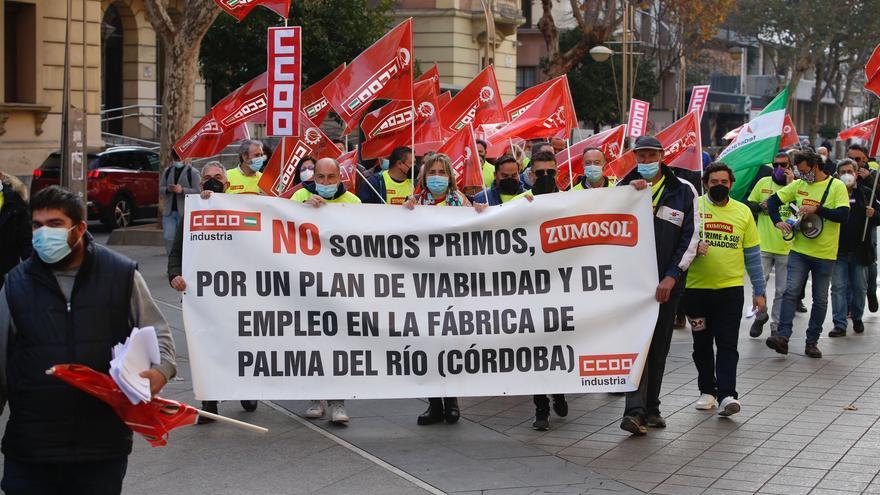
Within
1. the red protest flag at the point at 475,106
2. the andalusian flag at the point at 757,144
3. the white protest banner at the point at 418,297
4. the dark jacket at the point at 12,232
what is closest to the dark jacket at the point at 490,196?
the white protest banner at the point at 418,297

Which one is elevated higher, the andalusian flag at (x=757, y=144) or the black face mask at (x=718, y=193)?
the andalusian flag at (x=757, y=144)

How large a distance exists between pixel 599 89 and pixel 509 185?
42.2m

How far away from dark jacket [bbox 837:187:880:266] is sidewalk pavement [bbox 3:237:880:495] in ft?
8.52

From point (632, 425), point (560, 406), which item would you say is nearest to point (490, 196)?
point (560, 406)

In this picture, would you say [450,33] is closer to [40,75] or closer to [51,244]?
[40,75]

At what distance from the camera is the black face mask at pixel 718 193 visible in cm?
888

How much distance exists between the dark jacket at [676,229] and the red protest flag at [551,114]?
4.60m

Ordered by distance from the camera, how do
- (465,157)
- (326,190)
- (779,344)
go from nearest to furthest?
(326,190) → (779,344) → (465,157)

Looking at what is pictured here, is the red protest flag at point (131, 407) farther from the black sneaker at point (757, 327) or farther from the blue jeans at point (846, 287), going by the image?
the blue jeans at point (846, 287)

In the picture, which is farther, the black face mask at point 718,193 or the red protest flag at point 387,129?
the red protest flag at point 387,129

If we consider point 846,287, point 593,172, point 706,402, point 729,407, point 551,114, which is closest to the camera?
point 729,407

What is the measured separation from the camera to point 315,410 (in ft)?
27.9

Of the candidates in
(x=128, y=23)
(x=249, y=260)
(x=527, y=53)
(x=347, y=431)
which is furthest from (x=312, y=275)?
(x=527, y=53)

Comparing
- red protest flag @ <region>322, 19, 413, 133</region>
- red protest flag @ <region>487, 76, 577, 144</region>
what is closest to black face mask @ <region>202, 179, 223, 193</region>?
red protest flag @ <region>322, 19, 413, 133</region>
